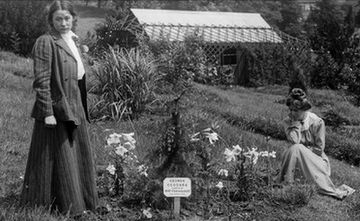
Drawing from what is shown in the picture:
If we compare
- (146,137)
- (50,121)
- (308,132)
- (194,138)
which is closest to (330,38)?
(146,137)

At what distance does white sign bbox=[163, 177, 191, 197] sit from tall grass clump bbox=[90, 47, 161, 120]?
448cm

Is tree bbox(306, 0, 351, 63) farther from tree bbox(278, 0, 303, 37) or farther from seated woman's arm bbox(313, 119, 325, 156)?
seated woman's arm bbox(313, 119, 325, 156)

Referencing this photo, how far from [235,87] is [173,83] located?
6.24m

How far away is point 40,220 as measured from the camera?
4.14 metres

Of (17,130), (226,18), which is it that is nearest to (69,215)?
(17,130)

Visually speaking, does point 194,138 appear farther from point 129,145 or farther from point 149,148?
point 149,148

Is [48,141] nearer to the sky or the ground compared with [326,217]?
nearer to the sky

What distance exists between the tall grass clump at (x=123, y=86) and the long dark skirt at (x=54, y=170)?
442 centimetres

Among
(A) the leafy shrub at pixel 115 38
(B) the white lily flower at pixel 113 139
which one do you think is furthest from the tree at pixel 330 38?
(B) the white lily flower at pixel 113 139

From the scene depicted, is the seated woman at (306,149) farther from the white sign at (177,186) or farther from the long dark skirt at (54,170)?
the long dark skirt at (54,170)

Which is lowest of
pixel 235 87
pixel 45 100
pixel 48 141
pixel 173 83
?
pixel 235 87

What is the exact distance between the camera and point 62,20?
4.22m

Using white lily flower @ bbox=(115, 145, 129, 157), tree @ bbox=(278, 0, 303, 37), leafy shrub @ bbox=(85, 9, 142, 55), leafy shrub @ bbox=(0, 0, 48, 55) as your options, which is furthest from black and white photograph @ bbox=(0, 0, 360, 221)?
tree @ bbox=(278, 0, 303, 37)

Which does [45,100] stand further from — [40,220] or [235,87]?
[235,87]
